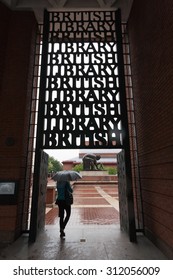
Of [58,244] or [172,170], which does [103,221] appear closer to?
[58,244]

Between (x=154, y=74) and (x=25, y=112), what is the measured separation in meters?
3.27

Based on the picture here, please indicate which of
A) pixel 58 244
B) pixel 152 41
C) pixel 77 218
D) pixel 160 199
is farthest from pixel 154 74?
pixel 77 218

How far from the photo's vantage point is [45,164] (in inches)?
212

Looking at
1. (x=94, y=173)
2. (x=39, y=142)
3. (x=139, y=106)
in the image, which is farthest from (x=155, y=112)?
(x=94, y=173)

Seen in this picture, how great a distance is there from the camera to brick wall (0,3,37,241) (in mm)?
4688

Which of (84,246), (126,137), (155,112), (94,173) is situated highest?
(155,112)

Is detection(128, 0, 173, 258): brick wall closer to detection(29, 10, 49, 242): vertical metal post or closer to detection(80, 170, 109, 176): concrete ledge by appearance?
detection(29, 10, 49, 242): vertical metal post

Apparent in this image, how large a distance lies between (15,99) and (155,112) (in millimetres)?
3549

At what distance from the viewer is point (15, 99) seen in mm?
5195

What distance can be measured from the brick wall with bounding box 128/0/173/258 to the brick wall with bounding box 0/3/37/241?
3052mm

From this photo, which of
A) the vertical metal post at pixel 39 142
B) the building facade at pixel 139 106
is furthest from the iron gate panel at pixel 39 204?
the building facade at pixel 139 106

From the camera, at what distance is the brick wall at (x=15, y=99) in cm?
469

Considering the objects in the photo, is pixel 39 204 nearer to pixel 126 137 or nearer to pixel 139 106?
pixel 126 137

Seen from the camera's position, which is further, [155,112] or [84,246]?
[155,112]
